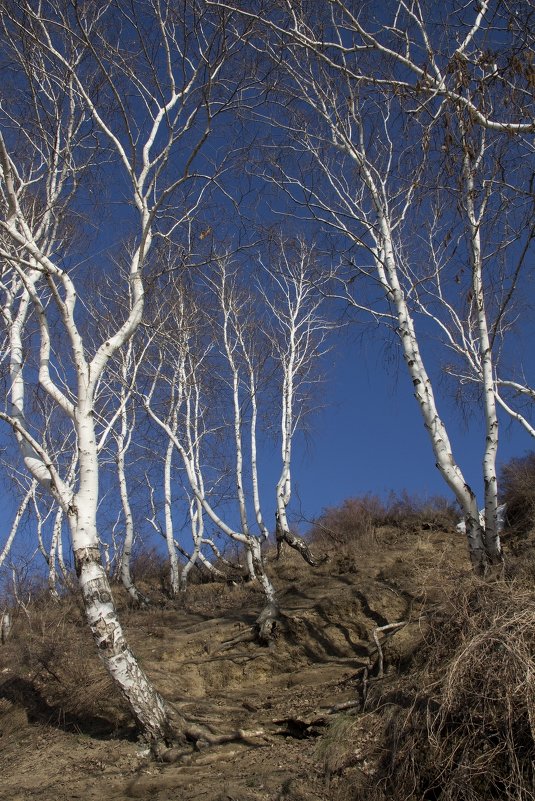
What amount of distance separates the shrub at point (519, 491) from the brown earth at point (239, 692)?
2652mm

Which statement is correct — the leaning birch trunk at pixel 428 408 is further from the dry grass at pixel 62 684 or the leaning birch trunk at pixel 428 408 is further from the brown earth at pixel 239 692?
the dry grass at pixel 62 684

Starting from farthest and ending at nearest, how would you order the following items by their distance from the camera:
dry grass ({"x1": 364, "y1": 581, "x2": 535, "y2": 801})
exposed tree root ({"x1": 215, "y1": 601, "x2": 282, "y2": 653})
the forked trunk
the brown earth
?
exposed tree root ({"x1": 215, "y1": 601, "x2": 282, "y2": 653}) → the forked trunk → the brown earth → dry grass ({"x1": 364, "y1": 581, "x2": 535, "y2": 801})

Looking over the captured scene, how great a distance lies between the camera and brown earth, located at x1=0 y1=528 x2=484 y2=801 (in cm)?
502

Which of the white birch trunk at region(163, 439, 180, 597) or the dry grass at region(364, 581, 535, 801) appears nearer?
the dry grass at region(364, 581, 535, 801)

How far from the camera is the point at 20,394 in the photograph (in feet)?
24.5

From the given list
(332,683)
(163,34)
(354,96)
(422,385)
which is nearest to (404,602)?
(332,683)

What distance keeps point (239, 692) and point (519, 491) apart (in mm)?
10008

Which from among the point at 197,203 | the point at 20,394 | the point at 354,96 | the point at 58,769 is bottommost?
the point at 58,769

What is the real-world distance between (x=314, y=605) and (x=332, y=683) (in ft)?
9.69

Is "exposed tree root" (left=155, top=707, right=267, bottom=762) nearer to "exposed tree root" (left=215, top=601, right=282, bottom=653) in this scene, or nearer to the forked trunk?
the forked trunk

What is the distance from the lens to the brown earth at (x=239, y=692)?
502 cm

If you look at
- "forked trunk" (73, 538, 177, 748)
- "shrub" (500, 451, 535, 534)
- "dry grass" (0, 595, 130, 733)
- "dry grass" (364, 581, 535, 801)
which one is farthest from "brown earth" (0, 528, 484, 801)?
"shrub" (500, 451, 535, 534)

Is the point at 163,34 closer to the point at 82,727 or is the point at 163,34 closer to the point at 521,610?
the point at 521,610

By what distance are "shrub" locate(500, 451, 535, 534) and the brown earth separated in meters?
2.65
